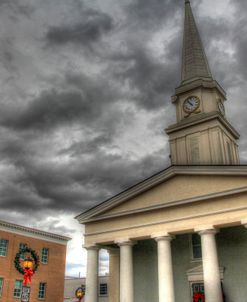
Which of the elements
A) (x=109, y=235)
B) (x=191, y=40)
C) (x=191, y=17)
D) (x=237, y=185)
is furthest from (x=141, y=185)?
(x=191, y=17)

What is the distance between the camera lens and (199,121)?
33219 millimetres

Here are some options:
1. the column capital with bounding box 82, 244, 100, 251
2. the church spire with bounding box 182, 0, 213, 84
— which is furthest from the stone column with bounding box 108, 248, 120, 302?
the church spire with bounding box 182, 0, 213, 84

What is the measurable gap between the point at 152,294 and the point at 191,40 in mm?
23889

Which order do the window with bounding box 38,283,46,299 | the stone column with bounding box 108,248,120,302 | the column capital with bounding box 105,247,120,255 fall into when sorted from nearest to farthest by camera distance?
1. the stone column with bounding box 108,248,120,302
2. the column capital with bounding box 105,247,120,255
3. the window with bounding box 38,283,46,299

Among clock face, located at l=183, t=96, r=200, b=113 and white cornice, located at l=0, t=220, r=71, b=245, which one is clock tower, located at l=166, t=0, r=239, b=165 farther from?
white cornice, located at l=0, t=220, r=71, b=245

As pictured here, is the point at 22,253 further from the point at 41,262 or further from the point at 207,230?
the point at 207,230

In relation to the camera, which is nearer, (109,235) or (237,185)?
(237,185)

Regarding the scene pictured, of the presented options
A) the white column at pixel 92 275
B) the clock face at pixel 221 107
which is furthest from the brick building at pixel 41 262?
the clock face at pixel 221 107

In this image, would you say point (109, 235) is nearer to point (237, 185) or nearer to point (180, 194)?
point (180, 194)

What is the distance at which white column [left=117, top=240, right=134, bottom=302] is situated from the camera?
1048 inches

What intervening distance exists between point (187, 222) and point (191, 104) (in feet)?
42.7

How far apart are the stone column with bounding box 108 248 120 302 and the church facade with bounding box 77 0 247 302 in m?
0.07

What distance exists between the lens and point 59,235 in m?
47.2

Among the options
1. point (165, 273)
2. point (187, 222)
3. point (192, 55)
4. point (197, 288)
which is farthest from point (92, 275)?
point (192, 55)
